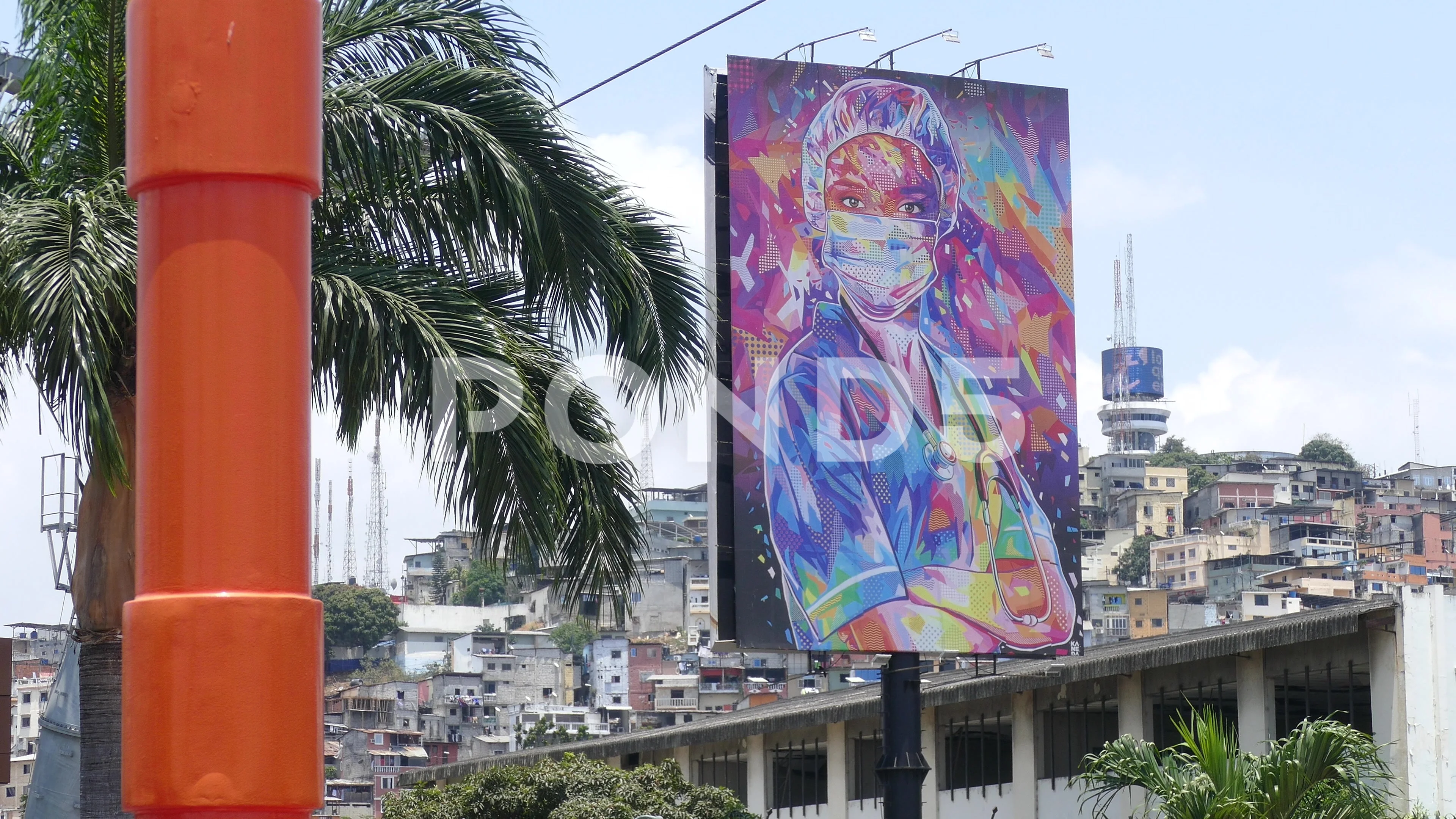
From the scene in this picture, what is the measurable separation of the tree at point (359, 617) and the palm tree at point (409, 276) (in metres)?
124

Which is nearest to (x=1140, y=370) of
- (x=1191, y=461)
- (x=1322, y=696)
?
(x=1191, y=461)

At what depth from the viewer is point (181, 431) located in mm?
5312

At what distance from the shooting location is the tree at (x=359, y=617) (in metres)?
134

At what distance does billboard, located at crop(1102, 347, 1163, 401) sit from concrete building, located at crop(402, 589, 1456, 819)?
5858 inches

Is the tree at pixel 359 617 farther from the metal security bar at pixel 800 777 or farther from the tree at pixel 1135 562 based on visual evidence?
the metal security bar at pixel 800 777

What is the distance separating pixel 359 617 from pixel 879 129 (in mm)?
113851

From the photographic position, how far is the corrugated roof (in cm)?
2541

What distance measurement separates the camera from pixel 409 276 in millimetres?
9984

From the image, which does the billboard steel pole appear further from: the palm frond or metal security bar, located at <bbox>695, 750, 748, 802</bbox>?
the palm frond

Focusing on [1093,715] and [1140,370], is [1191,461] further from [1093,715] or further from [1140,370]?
[1093,715]

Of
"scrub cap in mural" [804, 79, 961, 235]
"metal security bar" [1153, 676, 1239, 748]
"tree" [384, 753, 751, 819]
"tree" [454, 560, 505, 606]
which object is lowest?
"tree" [454, 560, 505, 606]

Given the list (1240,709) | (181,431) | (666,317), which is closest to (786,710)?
(1240,709)

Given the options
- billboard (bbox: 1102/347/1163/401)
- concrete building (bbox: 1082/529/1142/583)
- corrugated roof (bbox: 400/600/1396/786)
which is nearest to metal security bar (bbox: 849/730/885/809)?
corrugated roof (bbox: 400/600/1396/786)

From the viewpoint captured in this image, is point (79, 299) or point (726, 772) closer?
point (79, 299)
